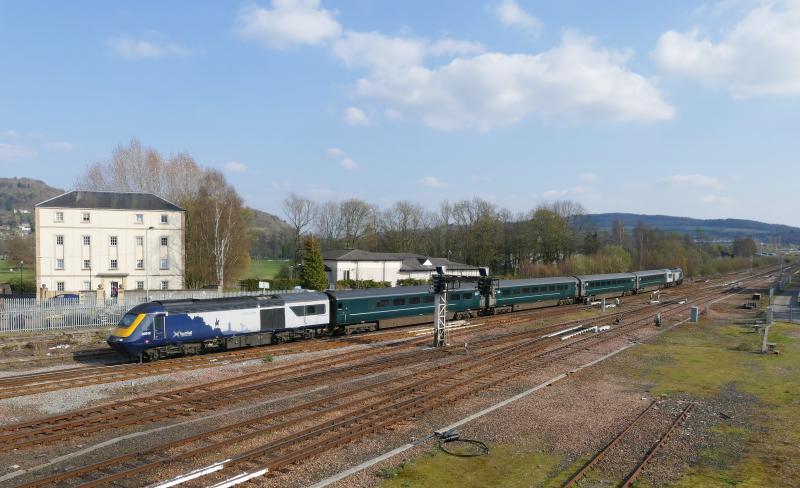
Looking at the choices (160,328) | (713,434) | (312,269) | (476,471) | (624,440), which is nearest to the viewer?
(476,471)

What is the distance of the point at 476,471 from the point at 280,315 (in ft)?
66.5

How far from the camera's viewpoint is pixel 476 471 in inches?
543

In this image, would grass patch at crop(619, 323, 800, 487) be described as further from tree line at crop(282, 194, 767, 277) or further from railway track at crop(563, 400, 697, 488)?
tree line at crop(282, 194, 767, 277)

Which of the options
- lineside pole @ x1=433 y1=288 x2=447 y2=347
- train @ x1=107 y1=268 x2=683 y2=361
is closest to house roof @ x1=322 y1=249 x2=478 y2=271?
train @ x1=107 y1=268 x2=683 y2=361

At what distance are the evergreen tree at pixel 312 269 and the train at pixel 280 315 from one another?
21.8m

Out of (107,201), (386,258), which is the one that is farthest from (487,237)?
(107,201)

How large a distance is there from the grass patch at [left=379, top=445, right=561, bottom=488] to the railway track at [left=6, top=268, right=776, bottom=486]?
2607mm

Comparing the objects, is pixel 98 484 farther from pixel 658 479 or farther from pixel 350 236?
pixel 350 236

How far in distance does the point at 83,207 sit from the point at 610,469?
5818 cm

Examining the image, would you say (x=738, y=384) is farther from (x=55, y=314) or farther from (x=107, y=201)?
(x=107, y=201)

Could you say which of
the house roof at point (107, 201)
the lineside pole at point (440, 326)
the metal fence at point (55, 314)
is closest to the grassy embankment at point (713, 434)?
the lineside pole at point (440, 326)

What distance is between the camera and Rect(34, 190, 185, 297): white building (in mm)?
56000

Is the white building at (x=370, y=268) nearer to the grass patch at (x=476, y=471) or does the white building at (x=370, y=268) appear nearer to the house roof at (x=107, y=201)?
the house roof at (x=107, y=201)

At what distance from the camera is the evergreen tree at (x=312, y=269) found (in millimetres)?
61625
